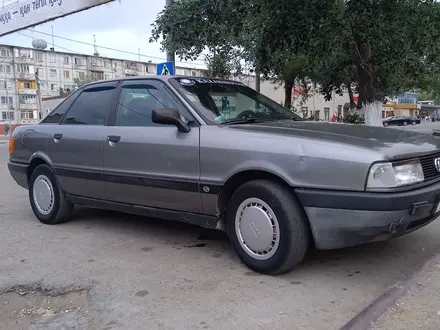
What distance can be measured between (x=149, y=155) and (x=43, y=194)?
1970 millimetres

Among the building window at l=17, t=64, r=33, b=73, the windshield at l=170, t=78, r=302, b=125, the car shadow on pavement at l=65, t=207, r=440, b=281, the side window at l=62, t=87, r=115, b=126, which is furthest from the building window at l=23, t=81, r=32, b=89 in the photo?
the windshield at l=170, t=78, r=302, b=125

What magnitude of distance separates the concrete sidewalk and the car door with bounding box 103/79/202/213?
1.76m

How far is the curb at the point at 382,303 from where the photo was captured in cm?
278

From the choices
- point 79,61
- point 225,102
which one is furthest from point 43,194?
point 79,61

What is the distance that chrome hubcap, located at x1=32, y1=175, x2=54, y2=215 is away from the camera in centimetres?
532

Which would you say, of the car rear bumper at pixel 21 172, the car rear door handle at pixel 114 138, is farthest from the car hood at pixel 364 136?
the car rear bumper at pixel 21 172

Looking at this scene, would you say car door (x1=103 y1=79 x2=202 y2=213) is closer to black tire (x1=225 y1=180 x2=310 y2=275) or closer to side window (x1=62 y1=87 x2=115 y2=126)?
side window (x1=62 y1=87 x2=115 y2=126)

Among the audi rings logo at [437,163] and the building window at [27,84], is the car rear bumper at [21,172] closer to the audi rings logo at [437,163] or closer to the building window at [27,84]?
the audi rings logo at [437,163]

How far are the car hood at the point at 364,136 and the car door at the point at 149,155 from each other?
544mm

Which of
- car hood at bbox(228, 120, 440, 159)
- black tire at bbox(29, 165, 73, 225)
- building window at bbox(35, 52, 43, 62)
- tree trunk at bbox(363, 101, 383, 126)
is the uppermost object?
building window at bbox(35, 52, 43, 62)

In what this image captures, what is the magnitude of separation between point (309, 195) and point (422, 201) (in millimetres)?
813

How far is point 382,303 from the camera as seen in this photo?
9.95ft

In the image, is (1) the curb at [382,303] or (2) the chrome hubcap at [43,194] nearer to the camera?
(1) the curb at [382,303]

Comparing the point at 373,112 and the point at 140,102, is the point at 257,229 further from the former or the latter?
the point at 373,112
